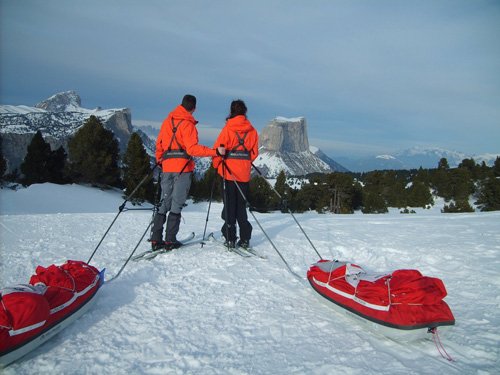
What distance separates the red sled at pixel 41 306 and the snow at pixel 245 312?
0.17 m

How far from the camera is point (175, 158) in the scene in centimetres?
616

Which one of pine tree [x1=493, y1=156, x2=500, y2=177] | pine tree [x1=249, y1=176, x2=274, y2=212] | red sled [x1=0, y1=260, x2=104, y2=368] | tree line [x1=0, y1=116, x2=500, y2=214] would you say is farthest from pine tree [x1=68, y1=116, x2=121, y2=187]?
pine tree [x1=493, y1=156, x2=500, y2=177]

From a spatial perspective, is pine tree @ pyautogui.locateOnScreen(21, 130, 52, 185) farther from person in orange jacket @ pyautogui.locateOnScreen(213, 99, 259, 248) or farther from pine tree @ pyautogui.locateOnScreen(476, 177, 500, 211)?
pine tree @ pyautogui.locateOnScreen(476, 177, 500, 211)

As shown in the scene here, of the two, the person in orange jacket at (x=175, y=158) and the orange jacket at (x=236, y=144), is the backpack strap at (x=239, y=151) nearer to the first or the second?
the orange jacket at (x=236, y=144)

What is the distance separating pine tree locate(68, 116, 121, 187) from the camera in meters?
33.4

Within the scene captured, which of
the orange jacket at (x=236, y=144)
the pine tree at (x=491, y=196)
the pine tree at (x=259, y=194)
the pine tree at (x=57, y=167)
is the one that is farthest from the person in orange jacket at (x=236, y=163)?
the pine tree at (x=259, y=194)

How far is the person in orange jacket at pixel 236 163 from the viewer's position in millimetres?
6402

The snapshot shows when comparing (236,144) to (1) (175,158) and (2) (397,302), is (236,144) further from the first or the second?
(2) (397,302)

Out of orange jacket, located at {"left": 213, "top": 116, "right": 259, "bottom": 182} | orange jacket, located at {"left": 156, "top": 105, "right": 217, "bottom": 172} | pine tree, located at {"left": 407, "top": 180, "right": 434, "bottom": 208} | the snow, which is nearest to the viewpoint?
the snow

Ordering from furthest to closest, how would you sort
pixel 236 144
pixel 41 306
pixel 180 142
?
pixel 236 144 → pixel 180 142 → pixel 41 306

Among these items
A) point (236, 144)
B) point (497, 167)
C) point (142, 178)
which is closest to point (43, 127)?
point (142, 178)

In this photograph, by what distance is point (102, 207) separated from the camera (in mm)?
26672

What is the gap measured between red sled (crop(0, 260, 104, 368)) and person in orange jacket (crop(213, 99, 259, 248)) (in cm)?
319

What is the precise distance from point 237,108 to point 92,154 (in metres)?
32.1
